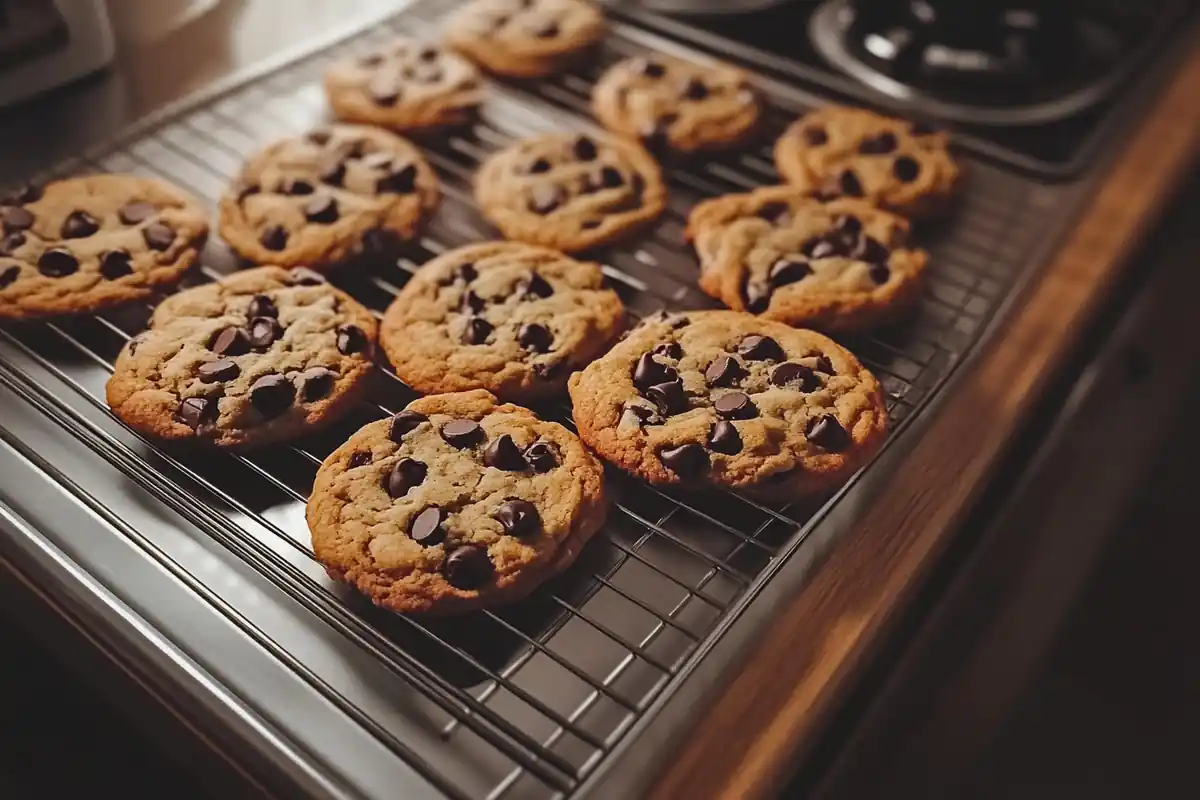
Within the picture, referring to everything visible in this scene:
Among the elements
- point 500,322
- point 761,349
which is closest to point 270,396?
point 500,322

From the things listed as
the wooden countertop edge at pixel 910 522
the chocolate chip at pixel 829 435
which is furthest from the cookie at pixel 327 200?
the wooden countertop edge at pixel 910 522

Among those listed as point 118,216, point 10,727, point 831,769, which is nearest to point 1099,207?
point 831,769

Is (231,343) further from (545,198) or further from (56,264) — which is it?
(545,198)

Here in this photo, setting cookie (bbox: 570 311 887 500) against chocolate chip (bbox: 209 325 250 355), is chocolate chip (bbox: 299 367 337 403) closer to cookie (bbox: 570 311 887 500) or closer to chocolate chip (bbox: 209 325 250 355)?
chocolate chip (bbox: 209 325 250 355)

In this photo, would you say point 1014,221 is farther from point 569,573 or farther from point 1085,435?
point 569,573

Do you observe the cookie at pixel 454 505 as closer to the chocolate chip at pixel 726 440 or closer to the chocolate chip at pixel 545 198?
the chocolate chip at pixel 726 440

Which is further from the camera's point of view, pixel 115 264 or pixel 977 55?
pixel 977 55
